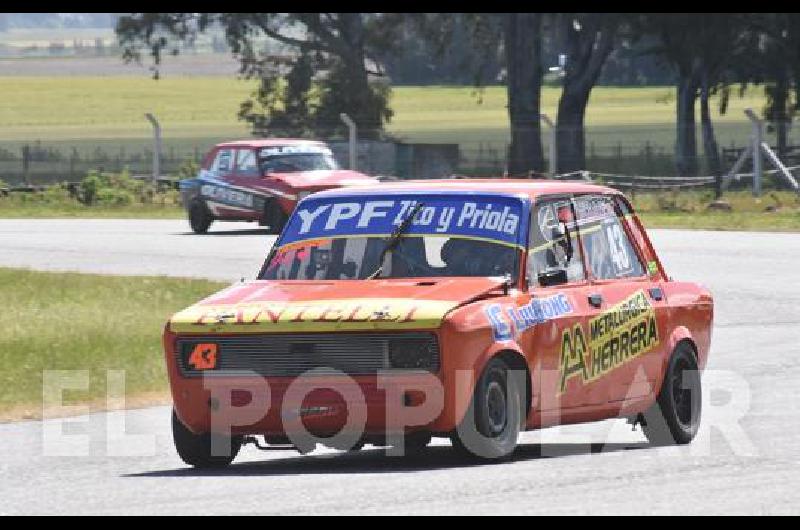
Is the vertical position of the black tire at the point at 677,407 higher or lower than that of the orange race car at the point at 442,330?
lower

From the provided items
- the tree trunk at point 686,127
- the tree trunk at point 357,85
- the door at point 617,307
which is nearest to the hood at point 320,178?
the tree trunk at point 686,127

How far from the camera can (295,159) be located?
125 ft

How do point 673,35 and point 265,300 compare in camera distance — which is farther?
point 673,35

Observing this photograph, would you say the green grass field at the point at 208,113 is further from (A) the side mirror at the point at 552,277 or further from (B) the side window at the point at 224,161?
(A) the side mirror at the point at 552,277

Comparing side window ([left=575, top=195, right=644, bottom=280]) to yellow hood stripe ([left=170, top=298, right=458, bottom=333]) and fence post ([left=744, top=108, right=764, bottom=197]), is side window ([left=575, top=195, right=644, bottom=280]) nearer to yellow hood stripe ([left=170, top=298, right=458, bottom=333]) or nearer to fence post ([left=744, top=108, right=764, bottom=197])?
yellow hood stripe ([left=170, top=298, right=458, bottom=333])

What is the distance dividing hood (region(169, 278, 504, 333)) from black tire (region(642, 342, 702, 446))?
1.53 metres

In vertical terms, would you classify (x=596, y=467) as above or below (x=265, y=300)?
below

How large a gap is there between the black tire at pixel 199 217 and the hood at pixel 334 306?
84.3 feet

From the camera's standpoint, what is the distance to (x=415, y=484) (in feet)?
34.6

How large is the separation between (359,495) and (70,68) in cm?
14573

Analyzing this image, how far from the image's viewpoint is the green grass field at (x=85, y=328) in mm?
16422

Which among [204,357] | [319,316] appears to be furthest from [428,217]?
[204,357]

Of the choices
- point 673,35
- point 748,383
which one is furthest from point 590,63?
point 748,383

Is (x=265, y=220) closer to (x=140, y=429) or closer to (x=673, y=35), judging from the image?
(x=140, y=429)
